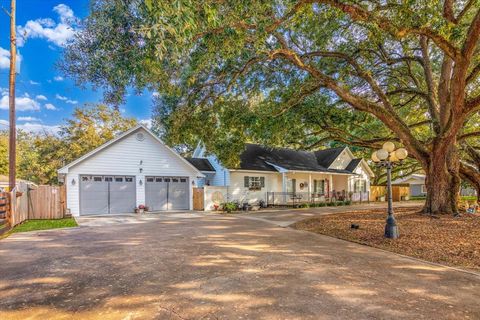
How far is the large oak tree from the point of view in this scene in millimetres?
5966

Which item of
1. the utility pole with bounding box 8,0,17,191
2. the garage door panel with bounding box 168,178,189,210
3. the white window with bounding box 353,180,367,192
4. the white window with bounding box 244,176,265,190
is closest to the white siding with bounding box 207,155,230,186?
the white window with bounding box 244,176,265,190

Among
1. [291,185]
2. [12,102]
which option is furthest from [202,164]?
[12,102]

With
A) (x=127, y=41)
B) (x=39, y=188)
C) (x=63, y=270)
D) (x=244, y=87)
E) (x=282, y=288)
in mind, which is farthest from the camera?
(x=39, y=188)

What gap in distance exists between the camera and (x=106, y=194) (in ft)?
53.3

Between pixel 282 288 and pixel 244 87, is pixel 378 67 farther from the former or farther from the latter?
pixel 282 288

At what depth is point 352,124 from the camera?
15.0 meters

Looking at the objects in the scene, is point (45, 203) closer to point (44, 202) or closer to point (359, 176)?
point (44, 202)

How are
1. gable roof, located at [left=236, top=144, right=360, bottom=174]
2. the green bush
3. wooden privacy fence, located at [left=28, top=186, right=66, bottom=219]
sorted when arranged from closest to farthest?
wooden privacy fence, located at [left=28, top=186, right=66, bottom=219] → the green bush → gable roof, located at [left=236, top=144, right=360, bottom=174]

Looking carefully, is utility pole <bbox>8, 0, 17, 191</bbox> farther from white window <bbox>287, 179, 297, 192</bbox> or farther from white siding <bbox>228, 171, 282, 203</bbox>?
white window <bbox>287, 179, 297, 192</bbox>

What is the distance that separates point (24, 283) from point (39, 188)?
11.3m

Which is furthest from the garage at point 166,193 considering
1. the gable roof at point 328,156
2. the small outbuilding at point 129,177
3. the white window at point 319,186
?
the gable roof at point 328,156

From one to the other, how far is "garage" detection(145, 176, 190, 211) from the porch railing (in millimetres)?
6780

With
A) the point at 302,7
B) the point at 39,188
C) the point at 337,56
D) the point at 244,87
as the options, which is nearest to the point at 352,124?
the point at 337,56

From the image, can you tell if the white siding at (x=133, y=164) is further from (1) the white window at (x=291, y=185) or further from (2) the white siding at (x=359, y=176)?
(2) the white siding at (x=359, y=176)
